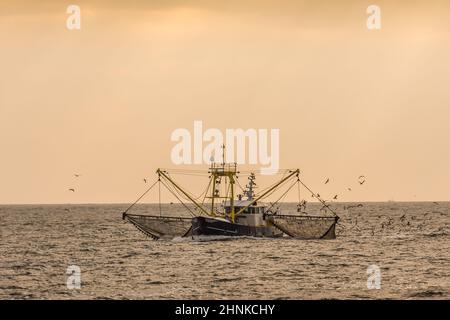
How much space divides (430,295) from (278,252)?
35.8m

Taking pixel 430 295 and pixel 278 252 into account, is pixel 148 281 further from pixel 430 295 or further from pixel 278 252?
pixel 278 252

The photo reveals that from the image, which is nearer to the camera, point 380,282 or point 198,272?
point 380,282

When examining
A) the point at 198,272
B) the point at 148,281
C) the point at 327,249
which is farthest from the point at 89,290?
the point at 327,249

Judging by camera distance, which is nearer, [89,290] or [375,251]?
[89,290]

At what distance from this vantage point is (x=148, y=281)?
55.2 metres

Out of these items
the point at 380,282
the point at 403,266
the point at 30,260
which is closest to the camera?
the point at 380,282
